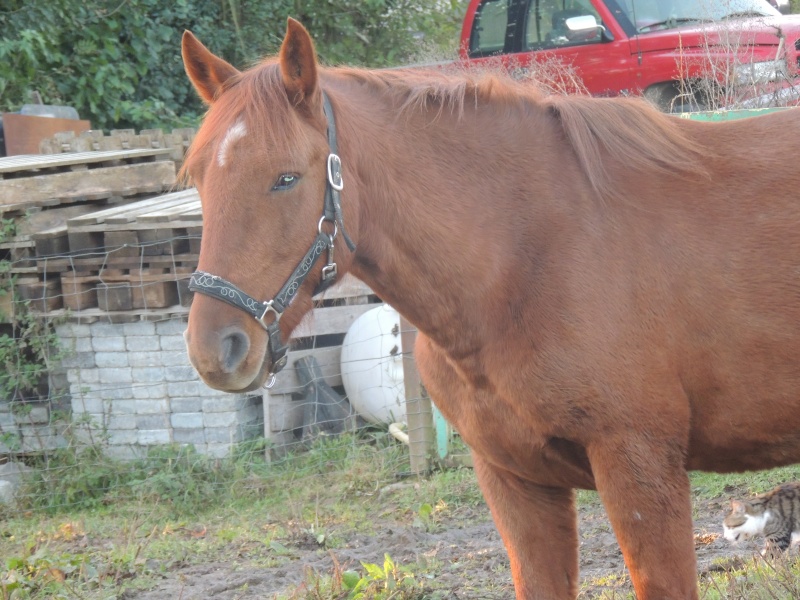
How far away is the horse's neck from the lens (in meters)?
2.65

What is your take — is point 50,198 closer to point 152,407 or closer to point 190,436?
point 152,407

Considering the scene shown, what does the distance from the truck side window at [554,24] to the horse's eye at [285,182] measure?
24.2 feet

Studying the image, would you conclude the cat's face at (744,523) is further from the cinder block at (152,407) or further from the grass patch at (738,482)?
the cinder block at (152,407)

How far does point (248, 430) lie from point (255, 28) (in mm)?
9470

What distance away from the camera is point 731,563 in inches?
159

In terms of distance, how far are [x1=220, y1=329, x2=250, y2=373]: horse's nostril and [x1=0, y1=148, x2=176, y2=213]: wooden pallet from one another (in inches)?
165

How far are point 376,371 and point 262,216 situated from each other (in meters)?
4.22

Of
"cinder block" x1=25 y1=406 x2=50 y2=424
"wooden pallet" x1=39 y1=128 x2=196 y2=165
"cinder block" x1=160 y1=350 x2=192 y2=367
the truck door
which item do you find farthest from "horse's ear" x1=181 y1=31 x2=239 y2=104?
"wooden pallet" x1=39 y1=128 x2=196 y2=165

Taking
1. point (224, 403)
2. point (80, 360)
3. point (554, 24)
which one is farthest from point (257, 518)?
point (554, 24)

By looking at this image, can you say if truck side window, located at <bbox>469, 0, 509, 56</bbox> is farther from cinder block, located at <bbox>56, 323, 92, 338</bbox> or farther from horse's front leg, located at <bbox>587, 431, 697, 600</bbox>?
horse's front leg, located at <bbox>587, 431, 697, 600</bbox>

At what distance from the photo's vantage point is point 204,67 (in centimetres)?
274

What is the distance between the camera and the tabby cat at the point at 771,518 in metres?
4.36

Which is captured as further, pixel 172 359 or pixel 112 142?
pixel 112 142

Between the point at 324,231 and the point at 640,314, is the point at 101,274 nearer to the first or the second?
the point at 324,231
